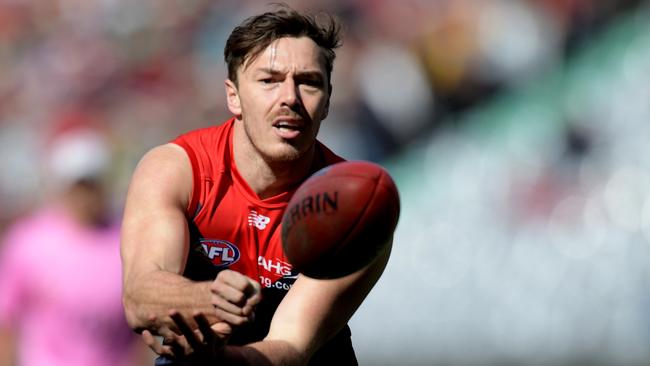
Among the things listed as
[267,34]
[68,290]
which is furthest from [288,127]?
[68,290]

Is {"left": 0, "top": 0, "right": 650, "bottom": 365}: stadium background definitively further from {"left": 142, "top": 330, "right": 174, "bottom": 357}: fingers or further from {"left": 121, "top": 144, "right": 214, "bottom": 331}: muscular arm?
{"left": 142, "top": 330, "right": 174, "bottom": 357}: fingers

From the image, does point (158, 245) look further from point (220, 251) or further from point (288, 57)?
point (288, 57)

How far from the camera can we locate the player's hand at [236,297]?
3039 millimetres

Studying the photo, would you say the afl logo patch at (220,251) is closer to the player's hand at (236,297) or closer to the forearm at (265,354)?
the forearm at (265,354)

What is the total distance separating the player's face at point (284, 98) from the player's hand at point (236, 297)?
3.89 feet

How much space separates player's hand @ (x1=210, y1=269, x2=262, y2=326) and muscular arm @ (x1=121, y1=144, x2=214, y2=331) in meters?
0.16

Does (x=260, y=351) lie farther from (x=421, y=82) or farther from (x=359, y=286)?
(x=421, y=82)

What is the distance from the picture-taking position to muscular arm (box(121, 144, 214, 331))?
3451 millimetres

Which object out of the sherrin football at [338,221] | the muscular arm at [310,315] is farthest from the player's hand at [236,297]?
the muscular arm at [310,315]

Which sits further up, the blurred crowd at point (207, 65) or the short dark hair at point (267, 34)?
the short dark hair at point (267, 34)

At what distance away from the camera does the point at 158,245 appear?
3.78m

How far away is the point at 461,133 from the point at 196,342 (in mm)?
5904

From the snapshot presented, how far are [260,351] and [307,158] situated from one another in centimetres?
96

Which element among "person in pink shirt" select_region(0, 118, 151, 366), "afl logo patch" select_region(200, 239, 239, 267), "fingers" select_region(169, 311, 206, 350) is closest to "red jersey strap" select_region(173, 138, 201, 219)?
"afl logo patch" select_region(200, 239, 239, 267)
